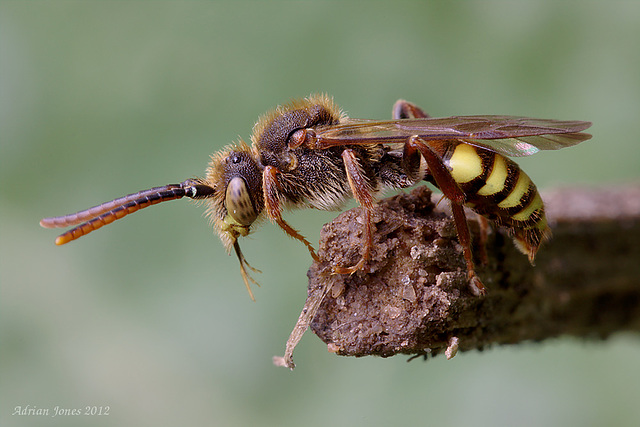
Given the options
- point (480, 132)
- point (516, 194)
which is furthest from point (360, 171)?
point (516, 194)

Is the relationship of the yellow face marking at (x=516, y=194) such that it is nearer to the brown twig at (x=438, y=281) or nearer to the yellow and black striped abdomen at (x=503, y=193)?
the yellow and black striped abdomen at (x=503, y=193)

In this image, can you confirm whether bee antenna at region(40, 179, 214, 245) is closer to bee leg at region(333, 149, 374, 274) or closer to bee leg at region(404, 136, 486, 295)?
bee leg at region(333, 149, 374, 274)

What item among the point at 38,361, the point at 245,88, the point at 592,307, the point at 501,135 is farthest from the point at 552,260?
the point at 38,361

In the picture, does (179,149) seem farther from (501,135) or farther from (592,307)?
(592,307)

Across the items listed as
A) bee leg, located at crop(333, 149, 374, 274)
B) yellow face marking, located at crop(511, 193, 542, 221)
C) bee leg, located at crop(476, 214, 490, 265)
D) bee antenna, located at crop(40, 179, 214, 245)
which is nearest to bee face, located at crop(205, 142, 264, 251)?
bee antenna, located at crop(40, 179, 214, 245)

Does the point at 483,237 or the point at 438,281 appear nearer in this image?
the point at 438,281

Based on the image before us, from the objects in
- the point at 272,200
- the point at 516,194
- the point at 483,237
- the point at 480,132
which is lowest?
the point at 483,237

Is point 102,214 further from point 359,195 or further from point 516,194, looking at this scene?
point 516,194
